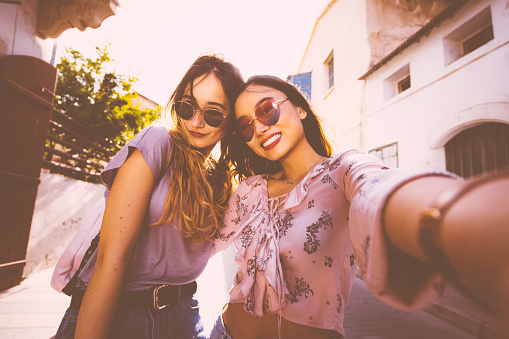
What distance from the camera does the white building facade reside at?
18.8 feet

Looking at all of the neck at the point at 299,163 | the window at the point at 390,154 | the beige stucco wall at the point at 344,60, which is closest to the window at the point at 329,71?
the beige stucco wall at the point at 344,60

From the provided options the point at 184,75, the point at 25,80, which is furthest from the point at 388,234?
the point at 25,80

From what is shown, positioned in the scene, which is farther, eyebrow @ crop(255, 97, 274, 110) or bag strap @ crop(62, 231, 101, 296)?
eyebrow @ crop(255, 97, 274, 110)

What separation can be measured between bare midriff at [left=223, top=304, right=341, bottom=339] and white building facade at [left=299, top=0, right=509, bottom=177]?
1515 mm

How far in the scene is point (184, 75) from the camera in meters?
1.91

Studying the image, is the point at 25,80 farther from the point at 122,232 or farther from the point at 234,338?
the point at 234,338

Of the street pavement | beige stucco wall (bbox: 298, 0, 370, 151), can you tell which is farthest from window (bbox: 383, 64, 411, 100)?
the street pavement

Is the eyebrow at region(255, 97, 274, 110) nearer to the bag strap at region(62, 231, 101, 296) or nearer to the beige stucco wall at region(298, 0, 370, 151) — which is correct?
the bag strap at region(62, 231, 101, 296)

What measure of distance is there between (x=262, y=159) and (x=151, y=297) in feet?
4.40

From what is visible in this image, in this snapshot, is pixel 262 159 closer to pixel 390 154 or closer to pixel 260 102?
pixel 260 102

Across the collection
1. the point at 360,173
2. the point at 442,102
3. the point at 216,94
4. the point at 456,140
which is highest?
the point at 442,102

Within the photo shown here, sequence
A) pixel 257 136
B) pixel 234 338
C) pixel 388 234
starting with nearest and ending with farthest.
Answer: pixel 388 234, pixel 234 338, pixel 257 136

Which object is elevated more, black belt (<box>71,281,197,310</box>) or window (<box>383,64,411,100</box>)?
window (<box>383,64,411,100</box>)

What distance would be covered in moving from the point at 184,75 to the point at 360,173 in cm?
147
